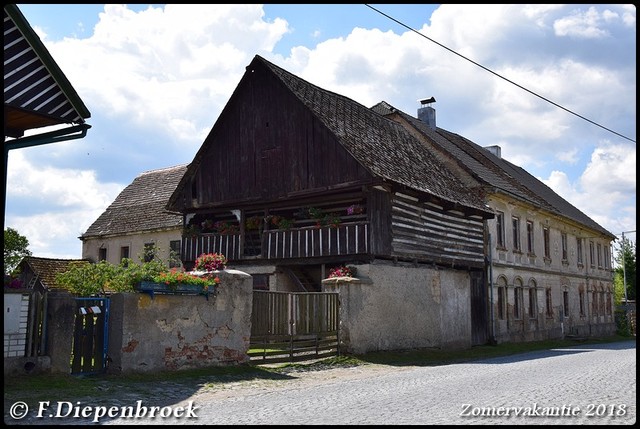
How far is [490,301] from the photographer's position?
87.6 ft

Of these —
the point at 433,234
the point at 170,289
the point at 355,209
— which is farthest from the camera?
the point at 433,234

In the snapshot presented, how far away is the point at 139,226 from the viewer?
3322 cm

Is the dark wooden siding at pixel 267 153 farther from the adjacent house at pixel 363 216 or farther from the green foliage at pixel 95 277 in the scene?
the green foliage at pixel 95 277

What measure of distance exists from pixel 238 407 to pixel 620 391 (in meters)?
6.03

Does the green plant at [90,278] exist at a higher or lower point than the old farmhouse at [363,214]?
lower

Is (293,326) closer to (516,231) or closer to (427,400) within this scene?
(427,400)

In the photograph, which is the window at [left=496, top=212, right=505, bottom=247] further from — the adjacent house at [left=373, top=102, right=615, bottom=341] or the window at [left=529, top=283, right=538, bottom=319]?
the window at [left=529, top=283, right=538, bottom=319]

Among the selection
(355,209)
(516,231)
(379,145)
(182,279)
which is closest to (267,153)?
(379,145)

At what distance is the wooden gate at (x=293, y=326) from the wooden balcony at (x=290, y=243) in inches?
137

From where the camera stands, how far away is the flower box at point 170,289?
38.8 ft

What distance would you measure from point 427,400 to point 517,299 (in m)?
21.5

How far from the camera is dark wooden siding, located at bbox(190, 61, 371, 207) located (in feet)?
71.8

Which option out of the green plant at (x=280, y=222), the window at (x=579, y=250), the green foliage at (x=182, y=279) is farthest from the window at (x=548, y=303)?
the green foliage at (x=182, y=279)

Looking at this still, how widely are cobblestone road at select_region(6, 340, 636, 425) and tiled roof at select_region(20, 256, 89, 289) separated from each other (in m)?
18.0
